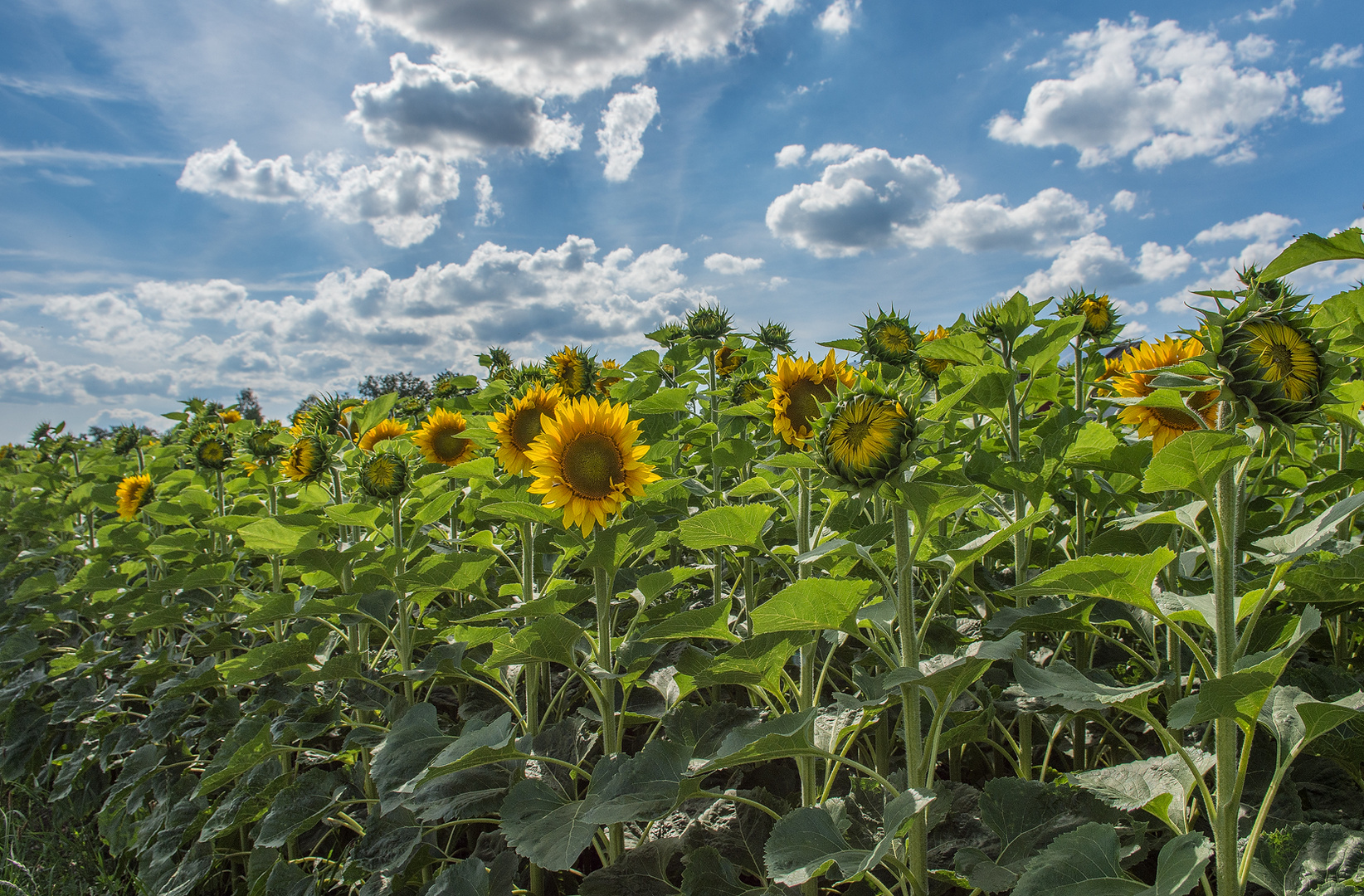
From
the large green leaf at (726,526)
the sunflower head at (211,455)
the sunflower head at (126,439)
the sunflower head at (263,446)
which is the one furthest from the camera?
the sunflower head at (126,439)

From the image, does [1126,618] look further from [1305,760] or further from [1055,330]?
[1055,330]

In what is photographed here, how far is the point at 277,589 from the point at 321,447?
0.56m

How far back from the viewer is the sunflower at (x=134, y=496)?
4199 millimetres

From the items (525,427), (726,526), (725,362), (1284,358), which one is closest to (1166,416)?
(1284,358)

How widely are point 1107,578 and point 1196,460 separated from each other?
198 mm

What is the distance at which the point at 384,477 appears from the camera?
2.32m

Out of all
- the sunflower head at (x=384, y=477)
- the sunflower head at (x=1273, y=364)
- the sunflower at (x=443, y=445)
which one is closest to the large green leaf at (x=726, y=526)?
the sunflower head at (x=1273, y=364)

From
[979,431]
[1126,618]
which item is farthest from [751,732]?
[979,431]

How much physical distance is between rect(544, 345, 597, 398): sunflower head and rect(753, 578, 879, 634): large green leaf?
5.08ft

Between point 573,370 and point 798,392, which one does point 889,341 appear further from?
point 573,370

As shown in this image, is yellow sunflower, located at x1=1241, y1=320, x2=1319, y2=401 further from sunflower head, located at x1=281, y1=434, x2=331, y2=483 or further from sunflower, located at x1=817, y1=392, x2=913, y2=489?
sunflower head, located at x1=281, y1=434, x2=331, y2=483

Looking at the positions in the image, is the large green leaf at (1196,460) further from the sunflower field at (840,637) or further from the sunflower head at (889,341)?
the sunflower head at (889,341)

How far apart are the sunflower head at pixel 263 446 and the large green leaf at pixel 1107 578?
3.14 metres

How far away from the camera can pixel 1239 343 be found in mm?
1028
